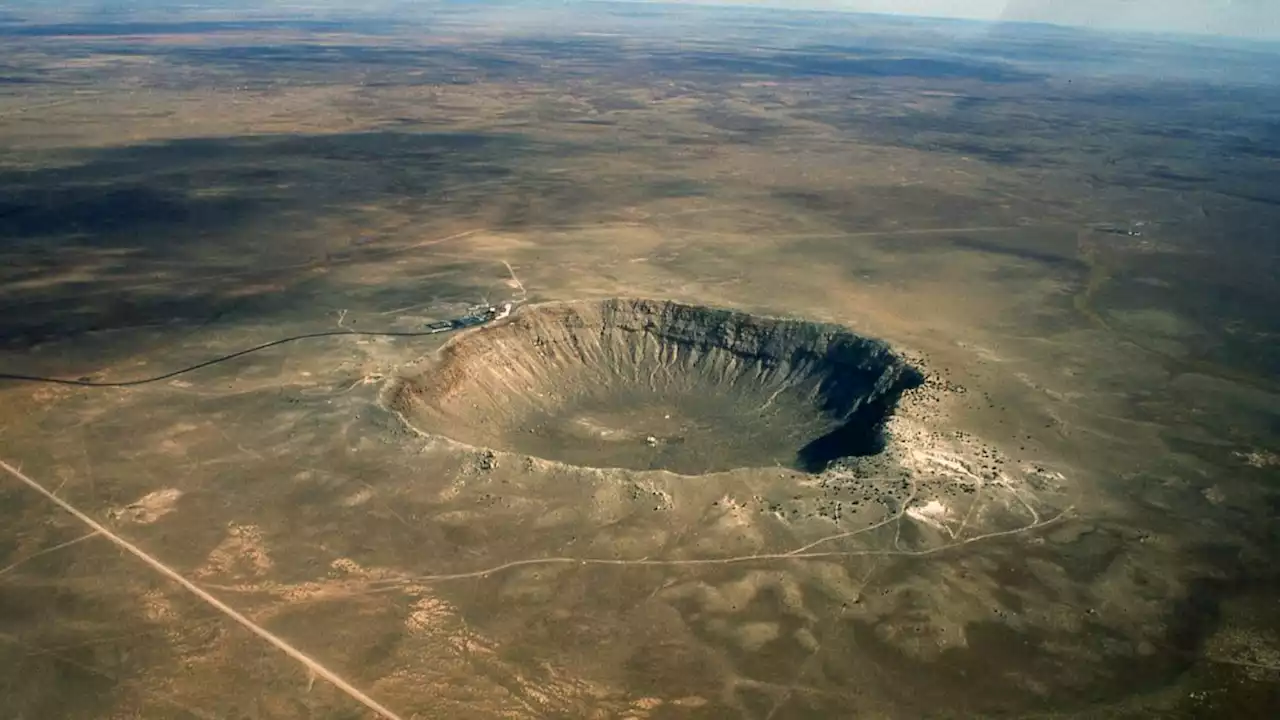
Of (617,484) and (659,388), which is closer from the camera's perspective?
(617,484)

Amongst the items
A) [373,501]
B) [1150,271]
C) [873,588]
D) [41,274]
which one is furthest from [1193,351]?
[41,274]

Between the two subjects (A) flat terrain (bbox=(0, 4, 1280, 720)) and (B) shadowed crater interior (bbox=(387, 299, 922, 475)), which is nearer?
(A) flat terrain (bbox=(0, 4, 1280, 720))

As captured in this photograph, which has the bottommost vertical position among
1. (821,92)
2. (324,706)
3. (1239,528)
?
(324,706)

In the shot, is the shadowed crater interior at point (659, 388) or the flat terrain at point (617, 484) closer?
the flat terrain at point (617, 484)

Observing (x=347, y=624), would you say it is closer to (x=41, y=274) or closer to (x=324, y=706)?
(x=324, y=706)

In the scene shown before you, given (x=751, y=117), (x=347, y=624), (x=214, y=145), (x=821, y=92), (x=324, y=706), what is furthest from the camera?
(x=821, y=92)
